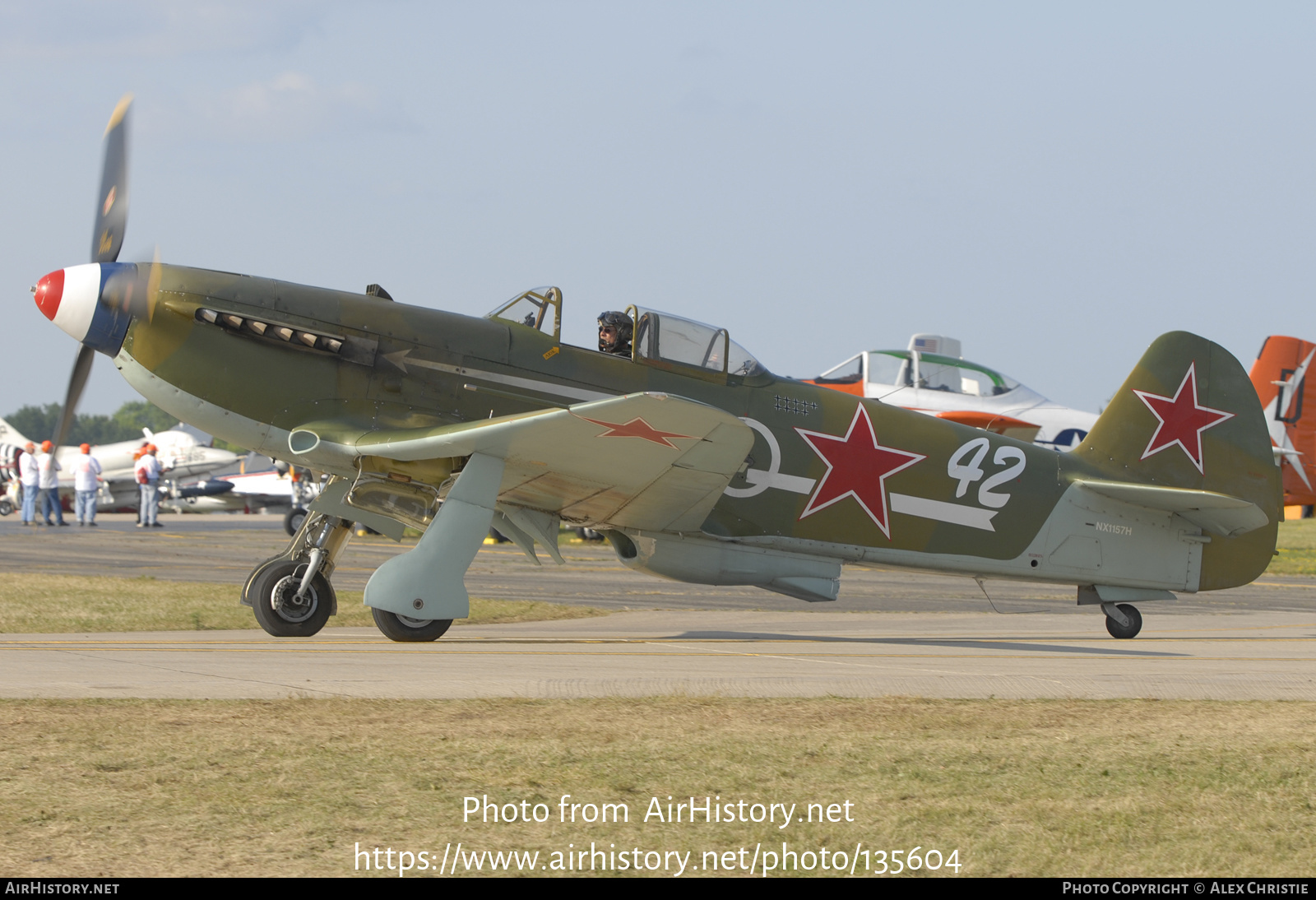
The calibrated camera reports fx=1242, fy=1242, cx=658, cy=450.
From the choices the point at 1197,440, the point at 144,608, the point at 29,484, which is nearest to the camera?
the point at 144,608

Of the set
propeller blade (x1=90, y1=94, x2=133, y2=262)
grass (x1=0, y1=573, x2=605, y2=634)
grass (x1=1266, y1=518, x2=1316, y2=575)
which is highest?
propeller blade (x1=90, y1=94, x2=133, y2=262)

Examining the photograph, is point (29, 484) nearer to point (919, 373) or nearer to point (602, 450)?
point (919, 373)

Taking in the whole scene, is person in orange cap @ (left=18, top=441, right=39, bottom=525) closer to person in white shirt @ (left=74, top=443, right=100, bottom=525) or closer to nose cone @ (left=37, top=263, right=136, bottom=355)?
person in white shirt @ (left=74, top=443, right=100, bottom=525)

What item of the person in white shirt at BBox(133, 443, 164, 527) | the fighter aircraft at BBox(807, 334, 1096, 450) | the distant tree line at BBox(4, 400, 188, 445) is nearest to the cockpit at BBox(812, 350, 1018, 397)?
the fighter aircraft at BBox(807, 334, 1096, 450)

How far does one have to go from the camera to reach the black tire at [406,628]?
30.9 feet

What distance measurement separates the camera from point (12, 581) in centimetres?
1438

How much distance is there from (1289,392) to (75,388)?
71.1 ft

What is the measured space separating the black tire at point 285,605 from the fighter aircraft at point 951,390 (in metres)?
16.6

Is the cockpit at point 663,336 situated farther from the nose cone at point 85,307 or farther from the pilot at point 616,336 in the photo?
the nose cone at point 85,307

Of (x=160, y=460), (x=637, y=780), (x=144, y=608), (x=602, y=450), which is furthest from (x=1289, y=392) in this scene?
(x=160, y=460)

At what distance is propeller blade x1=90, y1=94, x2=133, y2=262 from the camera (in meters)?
10.0

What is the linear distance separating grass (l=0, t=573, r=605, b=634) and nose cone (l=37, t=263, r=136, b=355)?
2.60m

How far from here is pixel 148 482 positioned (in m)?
34.0
